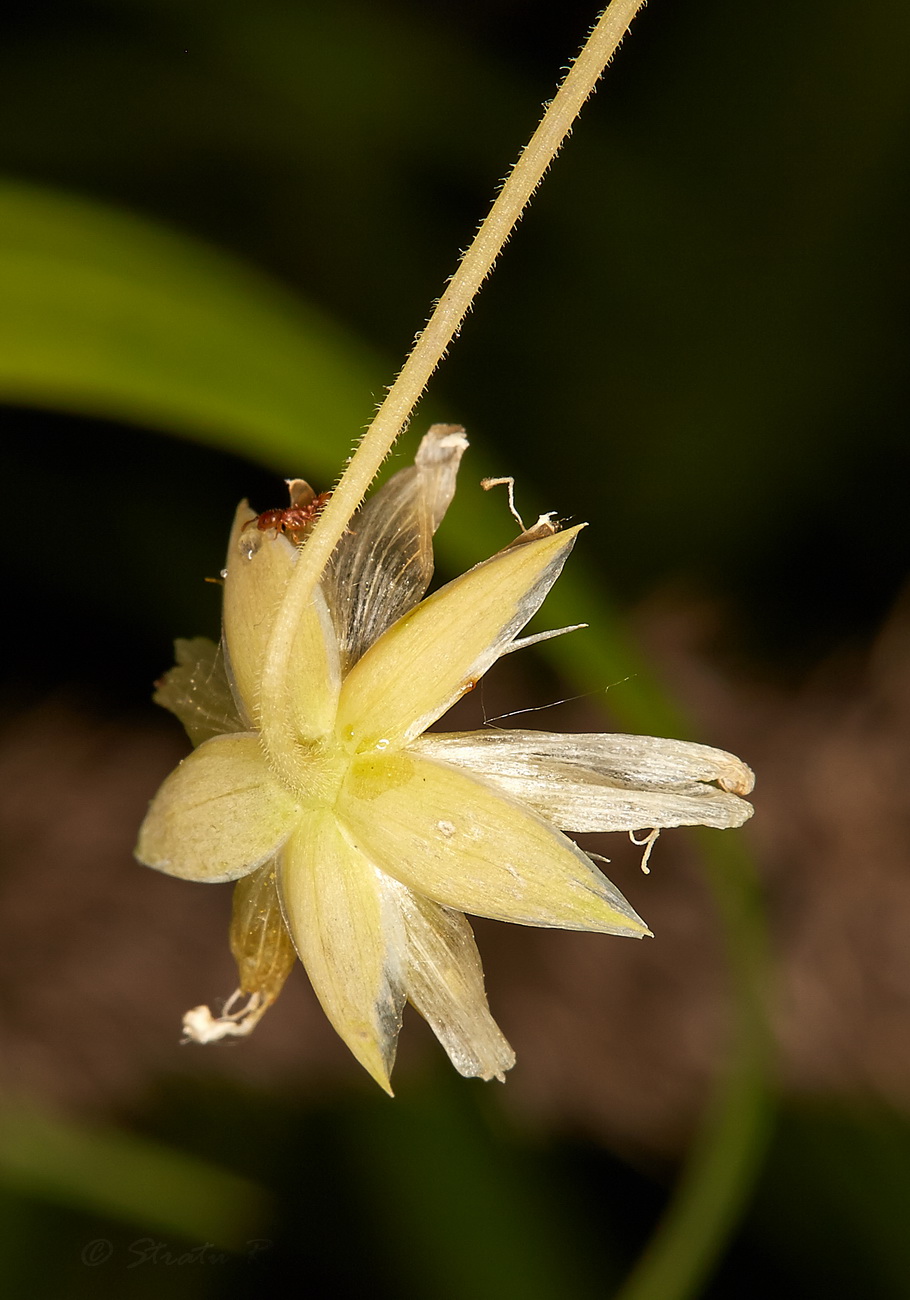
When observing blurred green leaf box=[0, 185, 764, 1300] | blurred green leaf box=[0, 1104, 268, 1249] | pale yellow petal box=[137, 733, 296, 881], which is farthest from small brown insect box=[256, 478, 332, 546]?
blurred green leaf box=[0, 1104, 268, 1249]

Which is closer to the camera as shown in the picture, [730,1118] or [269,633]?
[269,633]

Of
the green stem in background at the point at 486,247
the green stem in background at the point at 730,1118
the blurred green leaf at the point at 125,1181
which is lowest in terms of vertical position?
the blurred green leaf at the point at 125,1181

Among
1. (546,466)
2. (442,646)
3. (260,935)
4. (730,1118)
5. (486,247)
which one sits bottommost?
(730,1118)

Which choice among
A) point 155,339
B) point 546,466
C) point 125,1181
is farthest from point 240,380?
point 125,1181

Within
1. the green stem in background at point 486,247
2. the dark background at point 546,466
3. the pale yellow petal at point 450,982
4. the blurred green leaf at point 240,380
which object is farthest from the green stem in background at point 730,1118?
the green stem in background at point 486,247

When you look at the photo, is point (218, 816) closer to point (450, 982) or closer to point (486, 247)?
point (450, 982)

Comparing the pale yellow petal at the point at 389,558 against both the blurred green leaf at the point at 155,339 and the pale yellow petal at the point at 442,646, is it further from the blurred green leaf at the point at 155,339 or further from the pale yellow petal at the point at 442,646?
the blurred green leaf at the point at 155,339

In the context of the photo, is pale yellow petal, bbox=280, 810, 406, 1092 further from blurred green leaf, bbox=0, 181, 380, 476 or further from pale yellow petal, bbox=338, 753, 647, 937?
blurred green leaf, bbox=0, 181, 380, 476
